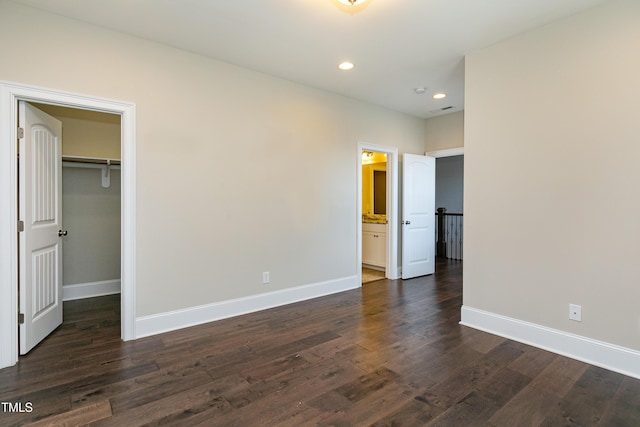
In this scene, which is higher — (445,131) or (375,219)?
(445,131)

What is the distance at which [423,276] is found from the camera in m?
5.68

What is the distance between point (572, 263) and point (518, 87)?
5.33 ft

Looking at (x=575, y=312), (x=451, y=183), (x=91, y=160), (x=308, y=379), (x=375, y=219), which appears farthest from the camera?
(x=451, y=183)

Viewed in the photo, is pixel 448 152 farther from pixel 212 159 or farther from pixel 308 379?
pixel 308 379

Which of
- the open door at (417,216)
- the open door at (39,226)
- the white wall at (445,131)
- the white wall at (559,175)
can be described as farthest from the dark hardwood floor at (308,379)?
the white wall at (445,131)

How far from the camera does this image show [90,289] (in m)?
4.38

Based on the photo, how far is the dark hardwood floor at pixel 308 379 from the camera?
192cm

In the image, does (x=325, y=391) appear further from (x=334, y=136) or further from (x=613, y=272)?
(x=334, y=136)

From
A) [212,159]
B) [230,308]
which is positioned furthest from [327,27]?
[230,308]

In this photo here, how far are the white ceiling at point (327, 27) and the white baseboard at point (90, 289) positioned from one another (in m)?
3.25

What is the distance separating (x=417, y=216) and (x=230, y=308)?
3.46 metres

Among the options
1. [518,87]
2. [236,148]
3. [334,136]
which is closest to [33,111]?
[236,148]

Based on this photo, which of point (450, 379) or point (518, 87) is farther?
point (518, 87)

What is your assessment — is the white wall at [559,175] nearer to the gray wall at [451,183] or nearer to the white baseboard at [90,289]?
the white baseboard at [90,289]
